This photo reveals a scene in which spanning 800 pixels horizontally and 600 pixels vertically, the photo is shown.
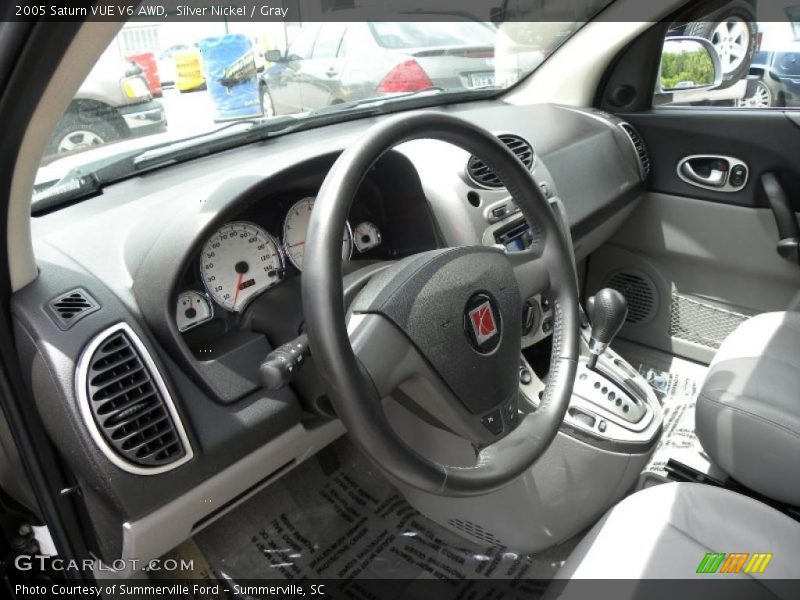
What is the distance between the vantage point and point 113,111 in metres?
1.31

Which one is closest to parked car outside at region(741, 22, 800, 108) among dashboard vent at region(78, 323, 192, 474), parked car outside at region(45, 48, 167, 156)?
parked car outside at region(45, 48, 167, 156)

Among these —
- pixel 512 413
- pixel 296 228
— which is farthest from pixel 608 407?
pixel 296 228

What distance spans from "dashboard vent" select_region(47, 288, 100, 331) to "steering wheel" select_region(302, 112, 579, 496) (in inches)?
16.1

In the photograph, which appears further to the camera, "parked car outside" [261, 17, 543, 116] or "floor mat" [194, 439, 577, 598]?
"parked car outside" [261, 17, 543, 116]

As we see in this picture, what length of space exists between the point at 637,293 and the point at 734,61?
818mm

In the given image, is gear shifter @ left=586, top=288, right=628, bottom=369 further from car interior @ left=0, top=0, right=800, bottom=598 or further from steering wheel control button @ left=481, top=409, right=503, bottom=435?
steering wheel control button @ left=481, top=409, right=503, bottom=435

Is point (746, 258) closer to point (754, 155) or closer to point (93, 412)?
point (754, 155)

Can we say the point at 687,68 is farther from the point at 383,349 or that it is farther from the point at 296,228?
the point at 383,349

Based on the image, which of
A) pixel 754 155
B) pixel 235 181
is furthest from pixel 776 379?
pixel 235 181

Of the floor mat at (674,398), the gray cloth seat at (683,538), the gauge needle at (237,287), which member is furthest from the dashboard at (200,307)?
the floor mat at (674,398)

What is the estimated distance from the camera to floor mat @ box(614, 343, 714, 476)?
189 cm

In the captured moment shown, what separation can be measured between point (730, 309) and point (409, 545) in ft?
4.29

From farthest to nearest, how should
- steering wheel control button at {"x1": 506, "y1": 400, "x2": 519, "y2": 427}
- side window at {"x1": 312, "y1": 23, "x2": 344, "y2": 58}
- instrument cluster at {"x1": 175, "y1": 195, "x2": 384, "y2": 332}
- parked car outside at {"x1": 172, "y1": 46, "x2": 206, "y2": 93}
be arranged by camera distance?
side window at {"x1": 312, "y1": 23, "x2": 344, "y2": 58}, parked car outside at {"x1": 172, "y1": 46, "x2": 206, "y2": 93}, instrument cluster at {"x1": 175, "y1": 195, "x2": 384, "y2": 332}, steering wheel control button at {"x1": 506, "y1": 400, "x2": 519, "y2": 427}

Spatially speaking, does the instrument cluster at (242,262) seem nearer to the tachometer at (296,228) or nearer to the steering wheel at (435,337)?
the tachometer at (296,228)
